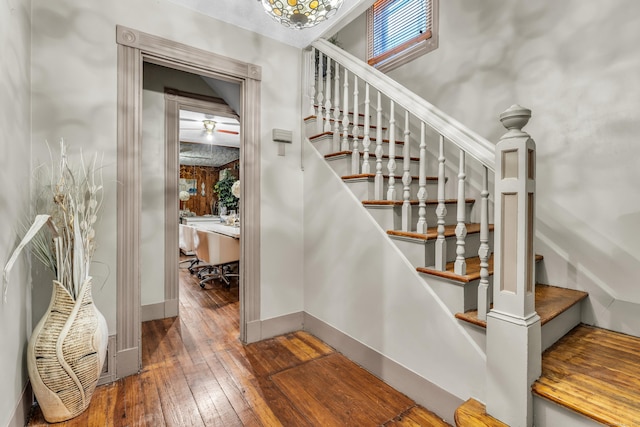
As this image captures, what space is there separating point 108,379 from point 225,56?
241cm

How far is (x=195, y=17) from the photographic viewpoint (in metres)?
2.29

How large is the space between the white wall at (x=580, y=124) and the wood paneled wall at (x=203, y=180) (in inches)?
339

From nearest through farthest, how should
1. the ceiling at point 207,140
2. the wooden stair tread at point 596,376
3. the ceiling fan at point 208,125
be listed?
the wooden stair tread at point 596,376 < the ceiling fan at point 208,125 < the ceiling at point 207,140

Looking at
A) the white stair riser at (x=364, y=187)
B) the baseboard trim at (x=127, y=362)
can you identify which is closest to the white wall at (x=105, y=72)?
the baseboard trim at (x=127, y=362)

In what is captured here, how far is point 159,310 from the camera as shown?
309 centimetres

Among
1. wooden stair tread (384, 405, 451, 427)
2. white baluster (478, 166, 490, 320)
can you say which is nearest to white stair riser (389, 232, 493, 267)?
white baluster (478, 166, 490, 320)

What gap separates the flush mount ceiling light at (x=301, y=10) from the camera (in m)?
1.55

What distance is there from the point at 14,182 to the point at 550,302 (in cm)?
286

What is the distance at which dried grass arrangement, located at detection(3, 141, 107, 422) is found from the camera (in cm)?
156

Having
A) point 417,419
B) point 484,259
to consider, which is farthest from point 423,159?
point 417,419

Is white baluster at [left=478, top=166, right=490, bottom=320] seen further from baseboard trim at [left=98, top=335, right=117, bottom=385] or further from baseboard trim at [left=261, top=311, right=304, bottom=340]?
baseboard trim at [left=98, top=335, right=117, bottom=385]

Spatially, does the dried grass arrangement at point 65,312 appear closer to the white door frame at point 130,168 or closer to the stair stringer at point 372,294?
the white door frame at point 130,168

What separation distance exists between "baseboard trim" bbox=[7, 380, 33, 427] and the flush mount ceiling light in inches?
91.7

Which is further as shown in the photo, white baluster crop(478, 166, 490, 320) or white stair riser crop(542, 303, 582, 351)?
white stair riser crop(542, 303, 582, 351)
